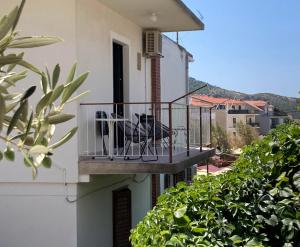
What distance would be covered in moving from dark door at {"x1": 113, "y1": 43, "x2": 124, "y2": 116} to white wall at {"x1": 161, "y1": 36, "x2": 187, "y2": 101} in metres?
3.67

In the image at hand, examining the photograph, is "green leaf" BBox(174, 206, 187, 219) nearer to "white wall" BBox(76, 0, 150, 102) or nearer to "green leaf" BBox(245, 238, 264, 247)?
"green leaf" BBox(245, 238, 264, 247)

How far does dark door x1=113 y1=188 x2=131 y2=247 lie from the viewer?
10109 mm

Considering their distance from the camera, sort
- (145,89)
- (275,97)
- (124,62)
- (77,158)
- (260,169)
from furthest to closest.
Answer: (275,97)
(145,89)
(124,62)
(77,158)
(260,169)

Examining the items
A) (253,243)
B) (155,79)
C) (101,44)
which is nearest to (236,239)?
(253,243)

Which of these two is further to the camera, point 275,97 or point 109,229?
point 275,97

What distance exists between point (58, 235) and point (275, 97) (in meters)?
55.9

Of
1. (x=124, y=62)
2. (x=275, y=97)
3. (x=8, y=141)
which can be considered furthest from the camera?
(x=275, y=97)

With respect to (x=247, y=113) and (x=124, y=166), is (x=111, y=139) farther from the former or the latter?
(x=247, y=113)

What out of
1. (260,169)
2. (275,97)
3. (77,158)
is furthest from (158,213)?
(275,97)

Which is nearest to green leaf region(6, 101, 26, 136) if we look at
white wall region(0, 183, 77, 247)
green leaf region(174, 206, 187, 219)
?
green leaf region(174, 206, 187, 219)

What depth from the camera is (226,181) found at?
4203 mm

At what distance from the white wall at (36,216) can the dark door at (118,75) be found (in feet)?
8.95

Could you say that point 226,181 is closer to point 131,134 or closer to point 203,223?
point 203,223

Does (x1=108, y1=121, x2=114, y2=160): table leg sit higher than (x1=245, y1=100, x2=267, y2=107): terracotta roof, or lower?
lower
